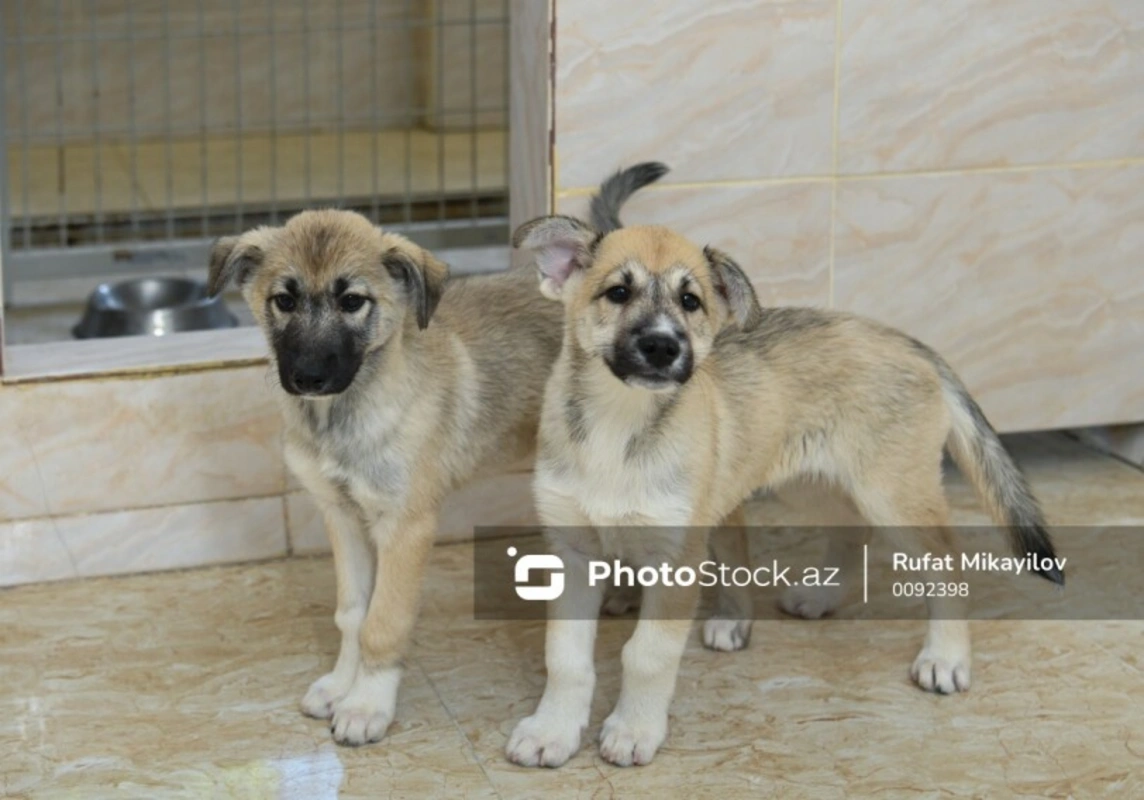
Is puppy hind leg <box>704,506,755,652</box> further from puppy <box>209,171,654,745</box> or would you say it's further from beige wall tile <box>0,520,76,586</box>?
beige wall tile <box>0,520,76,586</box>

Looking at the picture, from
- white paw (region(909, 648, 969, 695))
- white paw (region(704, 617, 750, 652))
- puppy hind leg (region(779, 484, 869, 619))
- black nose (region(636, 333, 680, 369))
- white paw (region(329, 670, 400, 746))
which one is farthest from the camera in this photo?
puppy hind leg (region(779, 484, 869, 619))

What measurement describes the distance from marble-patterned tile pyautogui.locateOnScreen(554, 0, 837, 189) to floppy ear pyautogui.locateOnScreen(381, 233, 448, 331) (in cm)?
87

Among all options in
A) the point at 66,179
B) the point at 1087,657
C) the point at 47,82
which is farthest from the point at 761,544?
the point at 47,82

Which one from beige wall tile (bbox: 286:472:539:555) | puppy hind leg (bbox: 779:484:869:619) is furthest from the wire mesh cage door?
puppy hind leg (bbox: 779:484:869:619)

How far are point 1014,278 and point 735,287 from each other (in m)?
1.68

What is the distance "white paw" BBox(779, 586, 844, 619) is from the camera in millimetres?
3988

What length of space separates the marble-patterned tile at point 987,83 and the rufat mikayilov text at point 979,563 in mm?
1057

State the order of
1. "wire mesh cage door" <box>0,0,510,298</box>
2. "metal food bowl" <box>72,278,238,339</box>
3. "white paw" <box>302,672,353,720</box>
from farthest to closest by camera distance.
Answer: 1. "wire mesh cage door" <box>0,0,510,298</box>
2. "metal food bowl" <box>72,278,238,339</box>
3. "white paw" <box>302,672,353,720</box>

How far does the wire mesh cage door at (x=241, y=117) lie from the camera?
6.03 metres

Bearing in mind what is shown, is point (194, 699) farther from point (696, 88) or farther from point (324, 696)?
point (696, 88)

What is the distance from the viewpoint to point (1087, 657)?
12.3 ft

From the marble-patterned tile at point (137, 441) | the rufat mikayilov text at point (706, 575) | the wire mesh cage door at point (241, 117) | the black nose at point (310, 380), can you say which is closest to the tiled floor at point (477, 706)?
the rufat mikayilov text at point (706, 575)

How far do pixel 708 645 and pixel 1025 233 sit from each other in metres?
1.59

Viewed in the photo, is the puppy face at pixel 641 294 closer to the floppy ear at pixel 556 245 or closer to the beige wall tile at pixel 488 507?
the floppy ear at pixel 556 245
